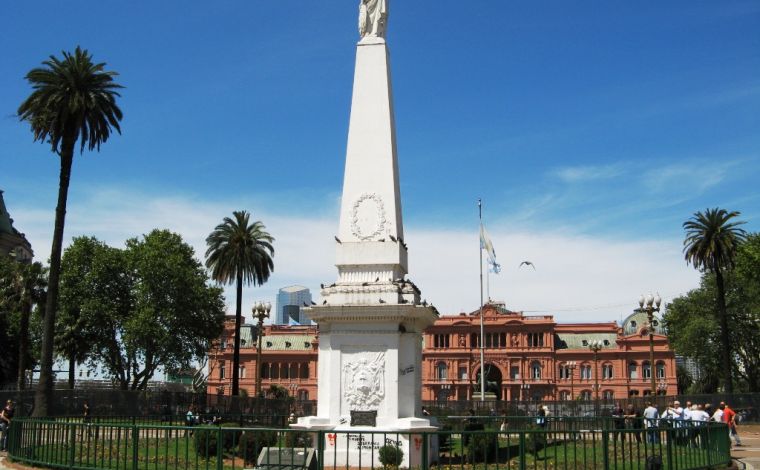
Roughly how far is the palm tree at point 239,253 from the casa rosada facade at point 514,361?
1736 inches

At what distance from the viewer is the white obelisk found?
17.7 metres

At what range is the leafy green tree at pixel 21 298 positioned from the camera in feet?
147

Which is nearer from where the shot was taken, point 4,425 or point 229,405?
point 4,425

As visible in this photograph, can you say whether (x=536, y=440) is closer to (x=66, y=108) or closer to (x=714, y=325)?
(x=66, y=108)

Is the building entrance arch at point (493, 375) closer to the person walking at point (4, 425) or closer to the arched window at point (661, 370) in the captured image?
the arched window at point (661, 370)

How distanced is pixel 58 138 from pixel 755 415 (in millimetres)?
36903

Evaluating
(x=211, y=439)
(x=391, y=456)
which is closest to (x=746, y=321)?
(x=391, y=456)

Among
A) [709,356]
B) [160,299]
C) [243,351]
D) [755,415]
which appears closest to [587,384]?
[709,356]

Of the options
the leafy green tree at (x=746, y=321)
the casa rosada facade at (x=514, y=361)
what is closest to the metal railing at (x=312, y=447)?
the leafy green tree at (x=746, y=321)

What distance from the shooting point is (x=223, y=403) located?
130ft

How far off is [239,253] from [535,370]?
5580 centimetres

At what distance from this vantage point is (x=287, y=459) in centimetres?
1318

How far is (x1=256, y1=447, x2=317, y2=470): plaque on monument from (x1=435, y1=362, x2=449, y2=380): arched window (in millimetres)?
84566

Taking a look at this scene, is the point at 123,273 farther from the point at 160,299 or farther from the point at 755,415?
the point at 755,415
